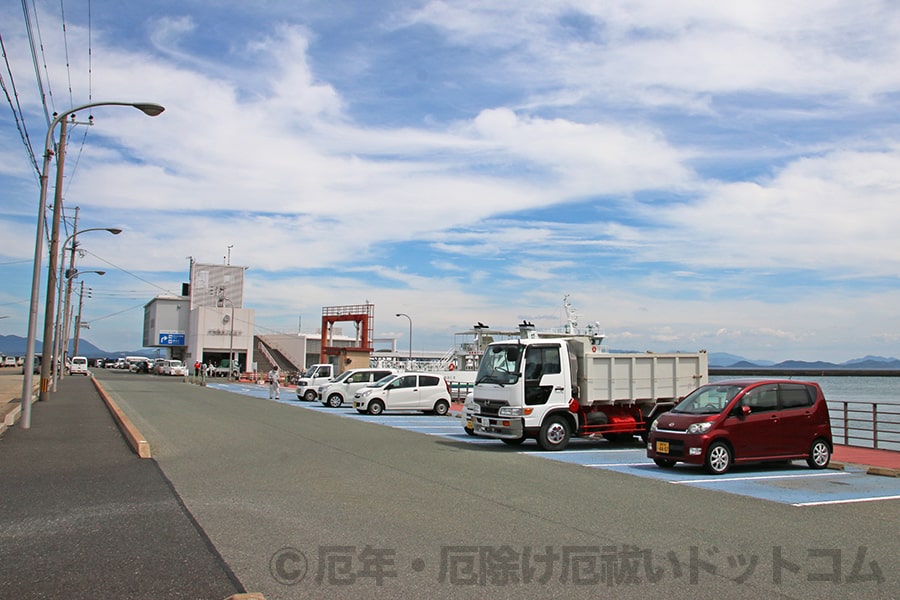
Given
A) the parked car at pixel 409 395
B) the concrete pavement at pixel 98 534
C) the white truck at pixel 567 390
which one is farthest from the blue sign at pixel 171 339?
the concrete pavement at pixel 98 534

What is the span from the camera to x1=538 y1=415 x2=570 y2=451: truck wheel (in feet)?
53.9

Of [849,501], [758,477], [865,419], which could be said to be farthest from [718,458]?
[865,419]

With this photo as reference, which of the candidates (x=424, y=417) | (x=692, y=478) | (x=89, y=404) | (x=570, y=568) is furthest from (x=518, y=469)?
(x=89, y=404)

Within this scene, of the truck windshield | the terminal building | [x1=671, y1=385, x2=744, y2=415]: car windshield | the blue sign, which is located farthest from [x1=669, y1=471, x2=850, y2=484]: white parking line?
the blue sign

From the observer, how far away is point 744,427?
13227 millimetres

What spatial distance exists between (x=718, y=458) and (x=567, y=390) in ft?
14.1

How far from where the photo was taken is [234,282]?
96875 millimetres

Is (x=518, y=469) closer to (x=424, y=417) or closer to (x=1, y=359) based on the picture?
(x=424, y=417)

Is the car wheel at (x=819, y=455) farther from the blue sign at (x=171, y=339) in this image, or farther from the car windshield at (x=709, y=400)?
the blue sign at (x=171, y=339)

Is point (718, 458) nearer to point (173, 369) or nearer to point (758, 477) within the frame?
point (758, 477)

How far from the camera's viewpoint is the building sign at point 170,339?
9719cm

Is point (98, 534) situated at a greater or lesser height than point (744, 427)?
lesser

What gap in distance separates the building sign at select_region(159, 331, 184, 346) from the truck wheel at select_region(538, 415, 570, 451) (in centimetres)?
8890

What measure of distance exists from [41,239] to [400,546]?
1544cm
